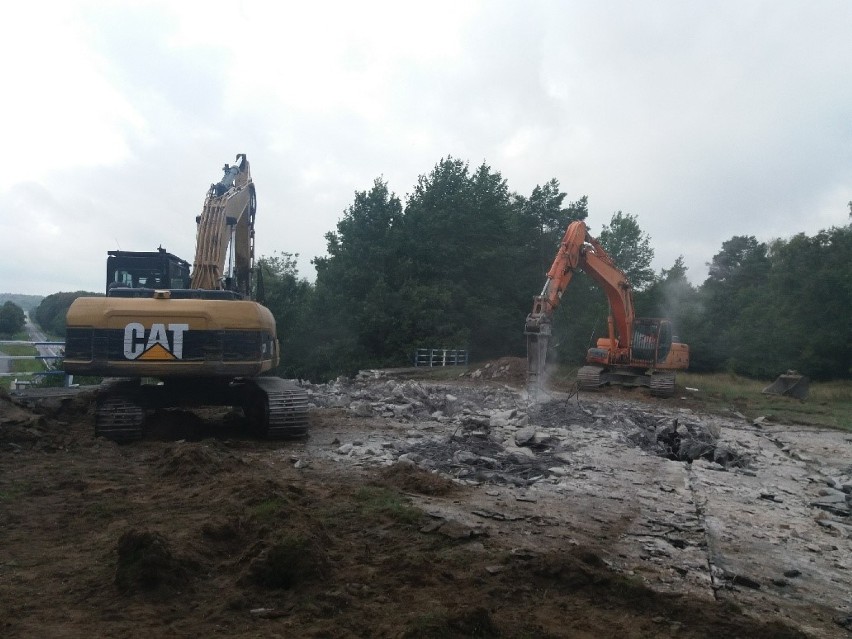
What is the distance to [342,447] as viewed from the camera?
31.8 feet

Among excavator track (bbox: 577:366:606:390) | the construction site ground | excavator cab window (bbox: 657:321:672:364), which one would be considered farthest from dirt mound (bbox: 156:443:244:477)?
excavator cab window (bbox: 657:321:672:364)

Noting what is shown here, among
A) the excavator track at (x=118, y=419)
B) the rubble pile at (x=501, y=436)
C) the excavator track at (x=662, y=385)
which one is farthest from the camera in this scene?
the excavator track at (x=662, y=385)

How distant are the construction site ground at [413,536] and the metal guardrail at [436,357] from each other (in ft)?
73.0

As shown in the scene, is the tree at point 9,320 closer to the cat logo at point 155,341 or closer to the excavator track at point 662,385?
the cat logo at point 155,341

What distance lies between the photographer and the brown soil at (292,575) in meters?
3.80

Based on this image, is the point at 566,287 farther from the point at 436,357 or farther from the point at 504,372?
the point at 436,357

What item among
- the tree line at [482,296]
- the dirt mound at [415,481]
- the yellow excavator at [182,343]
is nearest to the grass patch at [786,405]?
the tree line at [482,296]

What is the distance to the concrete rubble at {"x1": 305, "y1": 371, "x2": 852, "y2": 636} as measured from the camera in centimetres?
529

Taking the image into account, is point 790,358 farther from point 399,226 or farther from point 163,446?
point 163,446

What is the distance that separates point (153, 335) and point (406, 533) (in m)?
5.46

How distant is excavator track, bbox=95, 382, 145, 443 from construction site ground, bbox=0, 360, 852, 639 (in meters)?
0.25

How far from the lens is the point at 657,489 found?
818cm

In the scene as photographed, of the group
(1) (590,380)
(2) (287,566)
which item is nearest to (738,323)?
(1) (590,380)

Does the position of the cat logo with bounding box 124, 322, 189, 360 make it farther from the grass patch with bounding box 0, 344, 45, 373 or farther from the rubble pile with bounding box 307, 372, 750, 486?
the grass patch with bounding box 0, 344, 45, 373
